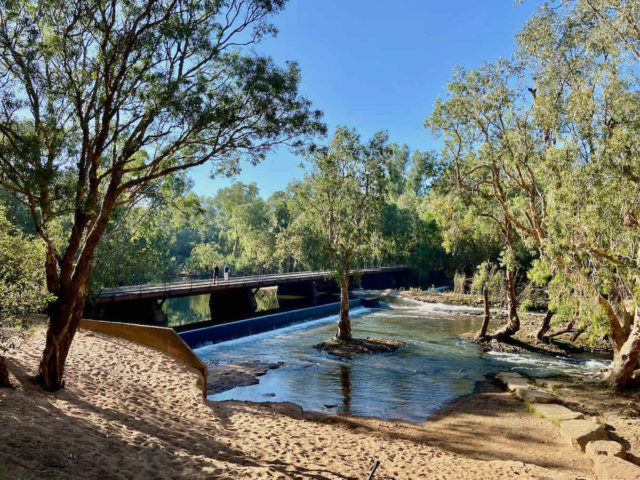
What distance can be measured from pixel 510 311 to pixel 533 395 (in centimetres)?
815

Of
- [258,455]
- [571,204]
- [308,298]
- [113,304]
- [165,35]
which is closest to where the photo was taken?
[258,455]

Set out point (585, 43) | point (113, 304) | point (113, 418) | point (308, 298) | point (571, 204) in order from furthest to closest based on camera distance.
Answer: point (308, 298), point (113, 304), point (585, 43), point (571, 204), point (113, 418)

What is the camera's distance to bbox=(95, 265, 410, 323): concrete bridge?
21.3 meters

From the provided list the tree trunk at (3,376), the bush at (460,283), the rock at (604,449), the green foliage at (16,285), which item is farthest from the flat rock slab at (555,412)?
the bush at (460,283)

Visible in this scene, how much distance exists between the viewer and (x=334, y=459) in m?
7.15

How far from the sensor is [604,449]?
25.5ft

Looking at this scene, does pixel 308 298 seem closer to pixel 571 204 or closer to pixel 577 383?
pixel 577 383

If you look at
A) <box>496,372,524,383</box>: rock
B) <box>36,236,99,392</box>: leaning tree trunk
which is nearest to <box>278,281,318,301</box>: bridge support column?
<box>496,372,524,383</box>: rock

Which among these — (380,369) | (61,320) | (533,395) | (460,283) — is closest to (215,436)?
(61,320)

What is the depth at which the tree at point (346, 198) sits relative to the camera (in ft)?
60.0

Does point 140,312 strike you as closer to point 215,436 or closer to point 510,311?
point 215,436

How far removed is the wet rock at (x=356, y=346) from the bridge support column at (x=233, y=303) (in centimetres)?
1130

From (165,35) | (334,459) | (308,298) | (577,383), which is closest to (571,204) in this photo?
(577,383)

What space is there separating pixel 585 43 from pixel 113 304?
2296 centimetres
